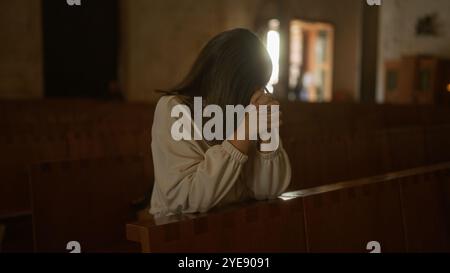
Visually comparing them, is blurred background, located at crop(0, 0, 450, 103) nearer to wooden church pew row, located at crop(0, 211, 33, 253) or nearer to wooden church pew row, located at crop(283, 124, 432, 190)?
wooden church pew row, located at crop(283, 124, 432, 190)

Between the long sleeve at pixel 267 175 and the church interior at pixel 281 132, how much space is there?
0.05 m

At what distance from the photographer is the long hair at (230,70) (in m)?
1.26

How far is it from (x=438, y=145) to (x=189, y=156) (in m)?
2.90

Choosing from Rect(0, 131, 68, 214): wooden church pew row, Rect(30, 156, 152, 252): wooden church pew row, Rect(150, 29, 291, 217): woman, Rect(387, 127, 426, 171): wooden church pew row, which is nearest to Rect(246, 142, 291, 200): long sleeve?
Rect(150, 29, 291, 217): woman

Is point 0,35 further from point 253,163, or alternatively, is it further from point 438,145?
point 253,163

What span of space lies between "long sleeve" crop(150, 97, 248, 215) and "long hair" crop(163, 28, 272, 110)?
0.34 feet

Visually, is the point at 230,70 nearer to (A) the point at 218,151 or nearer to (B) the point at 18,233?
(A) the point at 218,151

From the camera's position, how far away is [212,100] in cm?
128

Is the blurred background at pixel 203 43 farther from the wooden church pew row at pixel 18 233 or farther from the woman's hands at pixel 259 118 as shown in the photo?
the woman's hands at pixel 259 118

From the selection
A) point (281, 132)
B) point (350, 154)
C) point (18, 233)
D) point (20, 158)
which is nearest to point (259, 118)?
point (18, 233)

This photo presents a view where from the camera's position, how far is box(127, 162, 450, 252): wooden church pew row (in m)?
1.01

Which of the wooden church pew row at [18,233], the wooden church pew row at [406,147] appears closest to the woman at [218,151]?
the wooden church pew row at [18,233]
